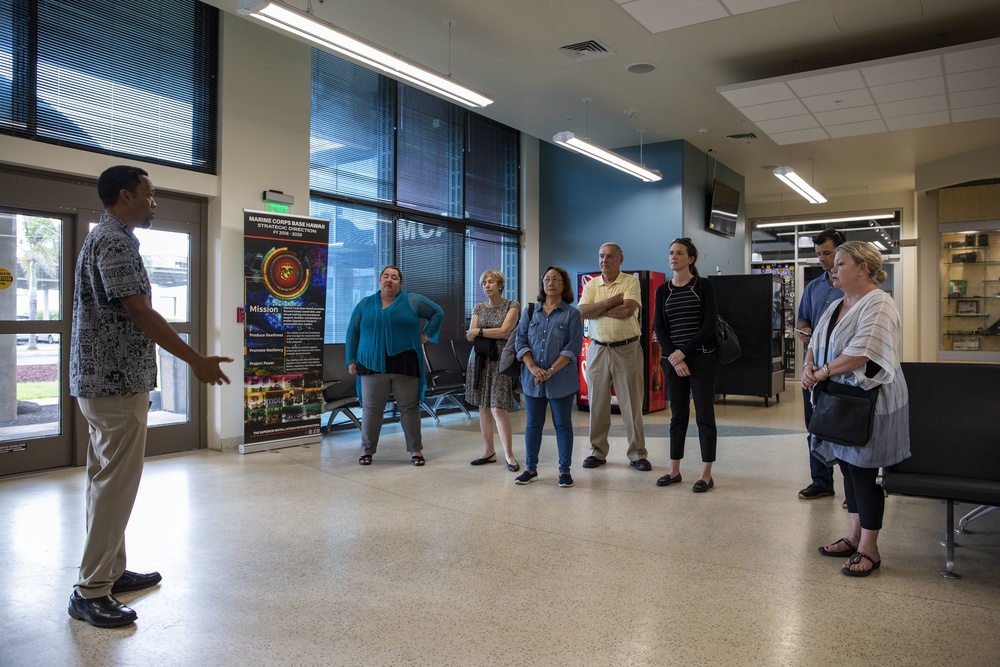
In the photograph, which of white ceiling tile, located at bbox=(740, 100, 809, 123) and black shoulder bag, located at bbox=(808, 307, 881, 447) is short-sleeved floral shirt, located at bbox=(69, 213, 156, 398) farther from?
white ceiling tile, located at bbox=(740, 100, 809, 123)

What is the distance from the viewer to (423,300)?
5.55 meters

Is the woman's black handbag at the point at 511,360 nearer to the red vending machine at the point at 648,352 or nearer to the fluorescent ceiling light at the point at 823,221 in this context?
the red vending machine at the point at 648,352

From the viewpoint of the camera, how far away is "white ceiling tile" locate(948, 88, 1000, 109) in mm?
6063

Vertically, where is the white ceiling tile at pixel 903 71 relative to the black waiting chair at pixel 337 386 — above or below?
above

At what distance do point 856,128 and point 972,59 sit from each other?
6.45 feet

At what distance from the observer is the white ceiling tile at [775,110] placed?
21.9 feet

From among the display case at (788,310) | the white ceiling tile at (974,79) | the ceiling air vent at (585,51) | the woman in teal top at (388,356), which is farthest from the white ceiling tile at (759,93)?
the display case at (788,310)

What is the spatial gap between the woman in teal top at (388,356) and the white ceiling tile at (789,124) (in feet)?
14.1

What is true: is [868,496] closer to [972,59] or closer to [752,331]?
[972,59]

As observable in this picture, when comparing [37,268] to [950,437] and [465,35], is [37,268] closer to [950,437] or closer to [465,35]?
[465,35]

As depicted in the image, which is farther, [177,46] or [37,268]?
[177,46]

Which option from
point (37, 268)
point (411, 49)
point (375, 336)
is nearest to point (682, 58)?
point (411, 49)

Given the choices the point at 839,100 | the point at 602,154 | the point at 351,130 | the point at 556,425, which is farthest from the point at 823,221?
the point at 556,425

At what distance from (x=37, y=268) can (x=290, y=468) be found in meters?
2.33
